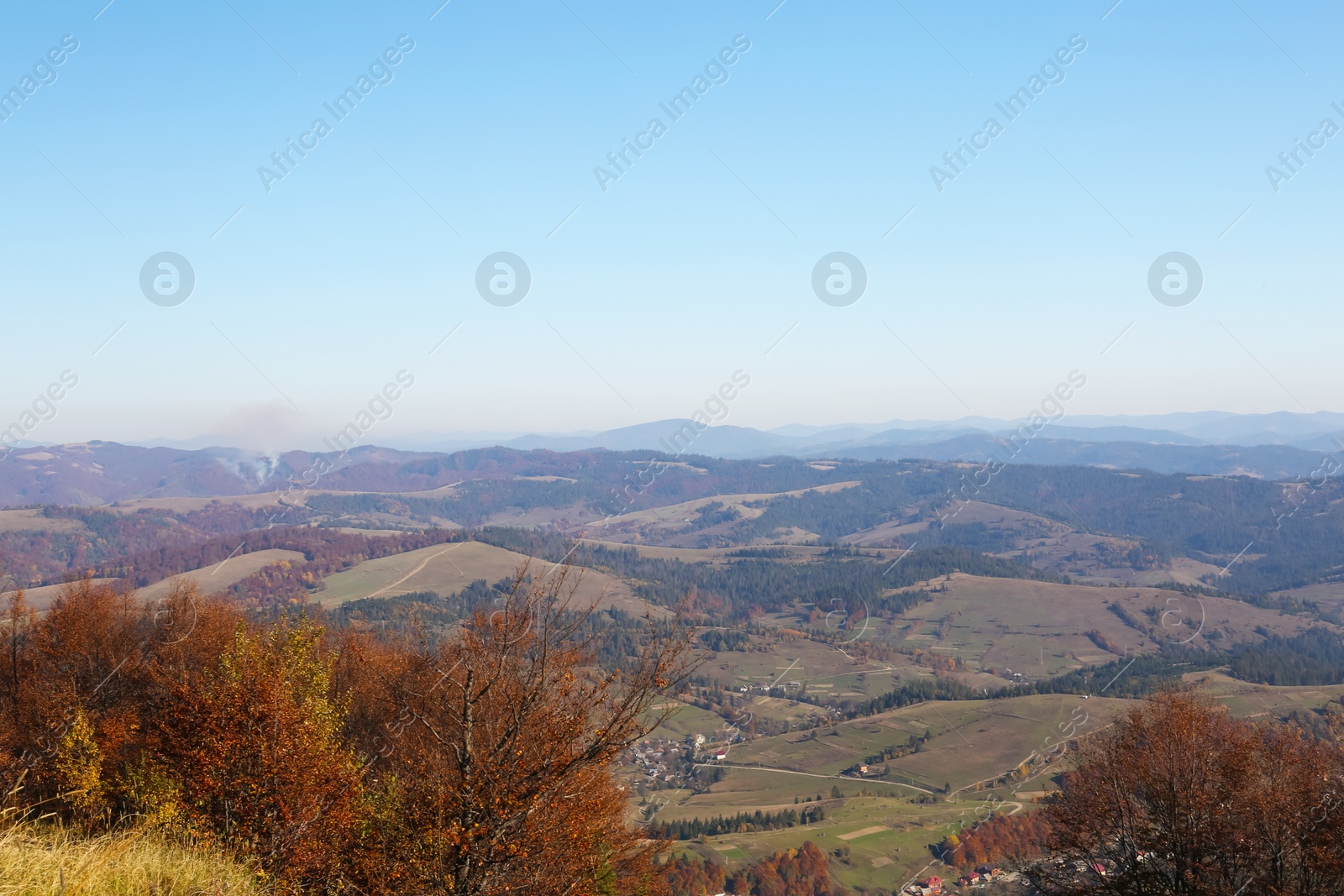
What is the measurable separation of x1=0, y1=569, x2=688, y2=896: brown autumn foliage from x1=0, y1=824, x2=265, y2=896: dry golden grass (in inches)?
46.9

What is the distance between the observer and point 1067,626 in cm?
17775

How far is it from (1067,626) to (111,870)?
638ft

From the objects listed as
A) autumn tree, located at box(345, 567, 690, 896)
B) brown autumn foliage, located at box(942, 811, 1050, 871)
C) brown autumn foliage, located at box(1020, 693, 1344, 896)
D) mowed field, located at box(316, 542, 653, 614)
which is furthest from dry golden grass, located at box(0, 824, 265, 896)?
mowed field, located at box(316, 542, 653, 614)

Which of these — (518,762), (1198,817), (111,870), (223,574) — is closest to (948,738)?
(1198,817)

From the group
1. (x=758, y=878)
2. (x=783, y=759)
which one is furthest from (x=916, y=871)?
(x=783, y=759)

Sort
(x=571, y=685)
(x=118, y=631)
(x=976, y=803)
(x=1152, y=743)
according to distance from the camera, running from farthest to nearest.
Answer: (x=976, y=803) → (x=118, y=631) → (x=1152, y=743) → (x=571, y=685)

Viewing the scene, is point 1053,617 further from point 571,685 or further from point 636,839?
point 571,685

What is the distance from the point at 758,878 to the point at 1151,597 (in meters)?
164

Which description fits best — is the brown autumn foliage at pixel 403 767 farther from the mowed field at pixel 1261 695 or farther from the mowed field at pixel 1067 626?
the mowed field at pixel 1067 626

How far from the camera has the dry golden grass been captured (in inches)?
354

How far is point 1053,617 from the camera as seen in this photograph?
600 ft

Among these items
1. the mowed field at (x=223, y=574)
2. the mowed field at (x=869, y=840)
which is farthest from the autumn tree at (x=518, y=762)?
the mowed field at (x=223, y=574)

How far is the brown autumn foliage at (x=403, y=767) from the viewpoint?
1140cm

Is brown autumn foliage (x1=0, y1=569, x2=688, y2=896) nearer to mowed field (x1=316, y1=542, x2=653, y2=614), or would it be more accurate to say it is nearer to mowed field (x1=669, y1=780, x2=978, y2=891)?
mowed field (x1=669, y1=780, x2=978, y2=891)
